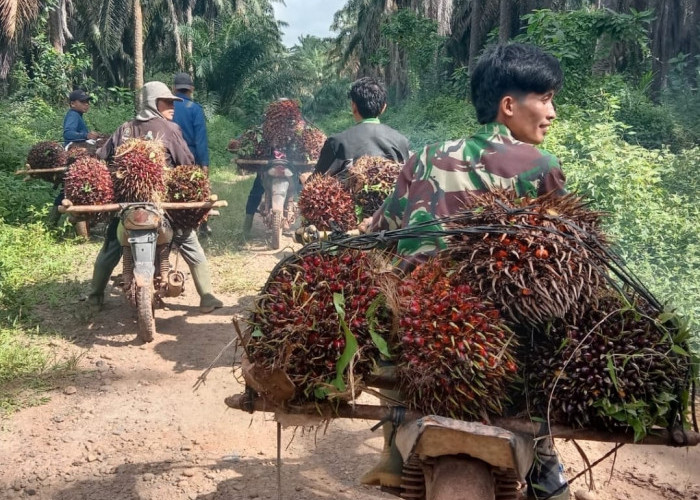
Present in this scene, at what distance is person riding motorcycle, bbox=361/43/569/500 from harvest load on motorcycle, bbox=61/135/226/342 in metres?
3.54

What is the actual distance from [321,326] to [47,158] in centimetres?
882

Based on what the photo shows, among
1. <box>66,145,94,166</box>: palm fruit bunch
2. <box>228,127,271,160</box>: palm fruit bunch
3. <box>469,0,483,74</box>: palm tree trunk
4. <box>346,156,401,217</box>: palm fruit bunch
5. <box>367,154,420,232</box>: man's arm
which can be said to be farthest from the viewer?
<box>469,0,483,74</box>: palm tree trunk

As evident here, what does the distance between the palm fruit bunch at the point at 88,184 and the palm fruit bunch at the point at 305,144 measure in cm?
438

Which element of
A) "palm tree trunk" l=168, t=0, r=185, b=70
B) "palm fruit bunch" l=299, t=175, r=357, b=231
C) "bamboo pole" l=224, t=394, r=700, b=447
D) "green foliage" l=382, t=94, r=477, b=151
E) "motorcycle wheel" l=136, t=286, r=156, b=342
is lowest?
"motorcycle wheel" l=136, t=286, r=156, b=342

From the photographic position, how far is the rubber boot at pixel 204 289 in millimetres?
6633

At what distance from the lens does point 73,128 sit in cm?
1027

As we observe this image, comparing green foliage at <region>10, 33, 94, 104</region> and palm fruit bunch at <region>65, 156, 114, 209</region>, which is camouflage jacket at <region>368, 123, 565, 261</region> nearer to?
palm fruit bunch at <region>65, 156, 114, 209</region>

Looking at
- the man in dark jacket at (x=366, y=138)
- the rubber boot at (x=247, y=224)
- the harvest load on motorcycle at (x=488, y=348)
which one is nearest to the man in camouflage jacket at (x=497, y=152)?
the harvest load on motorcycle at (x=488, y=348)

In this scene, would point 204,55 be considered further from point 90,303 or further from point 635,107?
point 90,303

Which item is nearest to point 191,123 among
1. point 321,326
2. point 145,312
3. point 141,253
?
point 141,253

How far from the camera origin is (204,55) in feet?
93.1

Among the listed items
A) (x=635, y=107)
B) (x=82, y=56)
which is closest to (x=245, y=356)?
(x=635, y=107)

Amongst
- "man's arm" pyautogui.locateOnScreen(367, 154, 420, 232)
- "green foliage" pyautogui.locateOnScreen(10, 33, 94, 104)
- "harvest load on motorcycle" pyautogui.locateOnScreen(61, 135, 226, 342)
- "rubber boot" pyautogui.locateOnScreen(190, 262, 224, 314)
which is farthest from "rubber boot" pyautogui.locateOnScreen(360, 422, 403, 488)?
"green foliage" pyautogui.locateOnScreen(10, 33, 94, 104)

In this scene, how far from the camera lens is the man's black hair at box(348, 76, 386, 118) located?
5.68m
